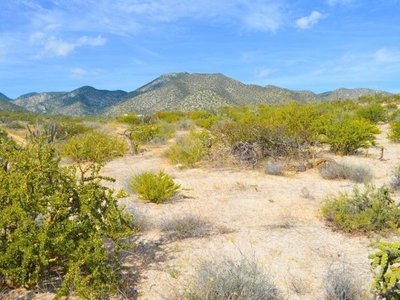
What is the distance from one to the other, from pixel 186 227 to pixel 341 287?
2659 millimetres

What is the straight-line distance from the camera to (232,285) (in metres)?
3.88

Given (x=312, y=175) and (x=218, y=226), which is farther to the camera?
(x=312, y=175)

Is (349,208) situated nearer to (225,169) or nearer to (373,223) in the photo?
(373,223)

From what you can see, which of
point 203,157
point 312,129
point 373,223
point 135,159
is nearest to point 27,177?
point 373,223

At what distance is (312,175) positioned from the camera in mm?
10609

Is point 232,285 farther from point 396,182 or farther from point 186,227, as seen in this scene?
point 396,182

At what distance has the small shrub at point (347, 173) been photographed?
31.8 feet

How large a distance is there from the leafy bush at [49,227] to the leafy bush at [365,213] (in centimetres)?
399

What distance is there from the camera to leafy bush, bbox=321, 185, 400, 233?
6.00m

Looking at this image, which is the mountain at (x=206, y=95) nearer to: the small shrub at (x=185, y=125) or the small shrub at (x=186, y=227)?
the small shrub at (x=185, y=125)

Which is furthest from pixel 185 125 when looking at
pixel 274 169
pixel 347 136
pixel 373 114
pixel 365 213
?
pixel 365 213

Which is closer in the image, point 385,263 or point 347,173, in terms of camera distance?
point 385,263

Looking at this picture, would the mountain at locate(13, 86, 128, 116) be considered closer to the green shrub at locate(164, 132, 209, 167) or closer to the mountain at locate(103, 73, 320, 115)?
the mountain at locate(103, 73, 320, 115)

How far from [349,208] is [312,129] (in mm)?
8241
